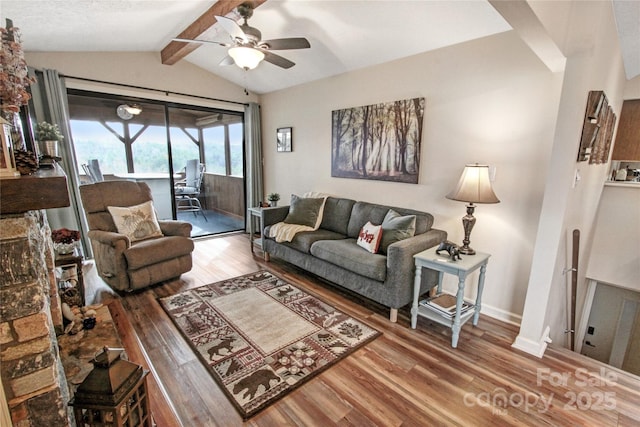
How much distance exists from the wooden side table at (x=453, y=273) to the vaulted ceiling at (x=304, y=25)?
1.92m

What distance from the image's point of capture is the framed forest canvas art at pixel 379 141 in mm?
3068

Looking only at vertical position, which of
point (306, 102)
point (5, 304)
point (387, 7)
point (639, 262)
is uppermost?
point (387, 7)

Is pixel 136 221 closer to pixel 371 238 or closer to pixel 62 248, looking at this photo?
pixel 62 248

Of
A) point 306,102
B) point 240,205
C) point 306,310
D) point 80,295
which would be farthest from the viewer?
point 240,205

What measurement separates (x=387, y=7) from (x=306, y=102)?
6.53 feet

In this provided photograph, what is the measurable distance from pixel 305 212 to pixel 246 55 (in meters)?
1.88

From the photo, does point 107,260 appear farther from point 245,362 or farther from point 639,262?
point 639,262

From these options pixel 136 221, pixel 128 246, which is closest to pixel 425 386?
pixel 128 246

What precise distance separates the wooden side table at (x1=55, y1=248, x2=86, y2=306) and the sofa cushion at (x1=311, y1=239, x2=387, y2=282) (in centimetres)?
198

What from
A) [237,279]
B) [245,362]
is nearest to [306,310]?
[245,362]

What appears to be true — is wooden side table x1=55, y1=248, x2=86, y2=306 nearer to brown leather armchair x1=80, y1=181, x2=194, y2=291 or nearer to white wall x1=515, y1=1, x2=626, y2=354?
brown leather armchair x1=80, y1=181, x2=194, y2=291

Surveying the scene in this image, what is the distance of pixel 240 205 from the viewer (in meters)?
5.50

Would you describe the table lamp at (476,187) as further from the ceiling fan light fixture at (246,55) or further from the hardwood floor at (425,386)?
the ceiling fan light fixture at (246,55)

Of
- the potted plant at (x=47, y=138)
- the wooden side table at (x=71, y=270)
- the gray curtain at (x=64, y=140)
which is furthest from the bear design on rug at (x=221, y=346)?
the gray curtain at (x=64, y=140)
